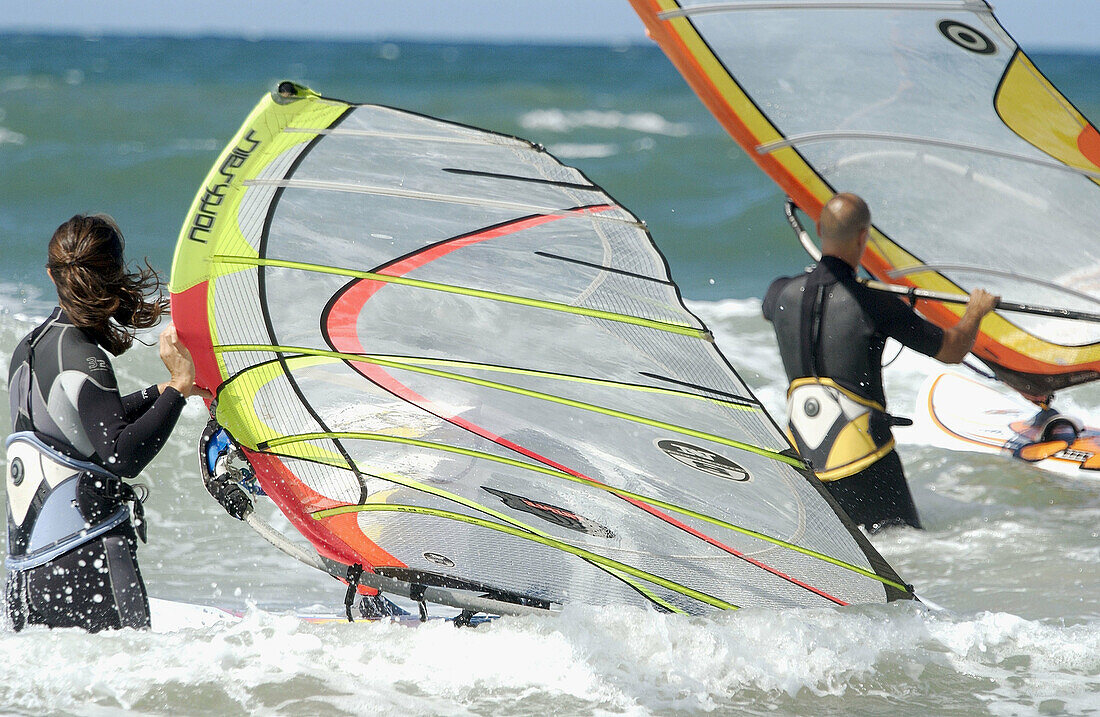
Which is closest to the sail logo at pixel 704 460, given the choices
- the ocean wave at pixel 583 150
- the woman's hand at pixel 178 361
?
the woman's hand at pixel 178 361

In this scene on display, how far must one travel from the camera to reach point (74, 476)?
2297 mm

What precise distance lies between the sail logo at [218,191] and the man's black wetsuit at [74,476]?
360mm

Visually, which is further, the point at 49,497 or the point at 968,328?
the point at 968,328

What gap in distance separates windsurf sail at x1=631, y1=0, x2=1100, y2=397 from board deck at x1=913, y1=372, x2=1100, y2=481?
0.22 metres

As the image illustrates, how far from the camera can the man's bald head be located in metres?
3.47

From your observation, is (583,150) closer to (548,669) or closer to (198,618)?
(198,618)

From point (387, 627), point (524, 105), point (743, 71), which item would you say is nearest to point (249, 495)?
point (387, 627)

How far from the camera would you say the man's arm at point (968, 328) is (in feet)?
11.5

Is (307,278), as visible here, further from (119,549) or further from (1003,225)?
(1003,225)

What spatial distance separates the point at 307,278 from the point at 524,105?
17.8 meters

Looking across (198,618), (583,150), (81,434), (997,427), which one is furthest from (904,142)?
(583,150)

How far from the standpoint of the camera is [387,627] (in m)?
2.74

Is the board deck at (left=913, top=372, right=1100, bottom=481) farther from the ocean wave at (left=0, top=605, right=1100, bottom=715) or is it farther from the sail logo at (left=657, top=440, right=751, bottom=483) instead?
the sail logo at (left=657, top=440, right=751, bottom=483)

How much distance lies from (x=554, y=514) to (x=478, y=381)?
412 mm
